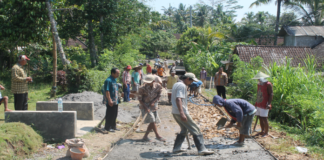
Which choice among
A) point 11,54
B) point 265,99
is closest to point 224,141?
point 265,99

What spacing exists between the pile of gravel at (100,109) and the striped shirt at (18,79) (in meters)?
2.44

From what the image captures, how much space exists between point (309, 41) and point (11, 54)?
29.2 metres

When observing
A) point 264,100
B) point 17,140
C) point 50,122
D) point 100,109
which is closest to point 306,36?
point 264,100

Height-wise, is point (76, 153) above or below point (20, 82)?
below

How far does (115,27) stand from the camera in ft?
62.1

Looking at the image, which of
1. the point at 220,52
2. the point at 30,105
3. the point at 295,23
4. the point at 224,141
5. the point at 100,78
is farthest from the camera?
the point at 295,23

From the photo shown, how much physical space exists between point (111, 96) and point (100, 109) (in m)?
2.79

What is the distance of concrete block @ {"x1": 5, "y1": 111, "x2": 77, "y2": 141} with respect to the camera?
618 cm

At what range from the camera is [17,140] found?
17.4 feet

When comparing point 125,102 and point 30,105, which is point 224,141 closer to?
point 125,102

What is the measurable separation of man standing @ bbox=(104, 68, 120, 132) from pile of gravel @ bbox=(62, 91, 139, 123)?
1.56m

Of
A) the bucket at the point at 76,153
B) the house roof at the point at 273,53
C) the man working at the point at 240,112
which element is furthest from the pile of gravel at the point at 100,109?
the house roof at the point at 273,53

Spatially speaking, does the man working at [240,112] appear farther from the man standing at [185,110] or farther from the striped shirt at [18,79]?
the striped shirt at [18,79]

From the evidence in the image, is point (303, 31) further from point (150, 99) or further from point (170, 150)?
point (170, 150)
